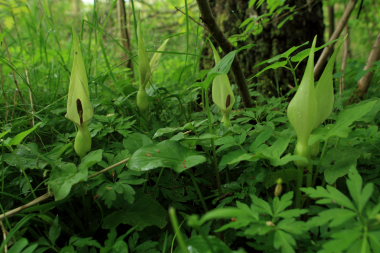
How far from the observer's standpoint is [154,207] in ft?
2.10

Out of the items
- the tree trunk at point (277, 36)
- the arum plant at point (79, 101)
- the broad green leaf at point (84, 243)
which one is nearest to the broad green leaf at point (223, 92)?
the arum plant at point (79, 101)

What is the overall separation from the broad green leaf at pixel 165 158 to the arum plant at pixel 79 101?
0.18m

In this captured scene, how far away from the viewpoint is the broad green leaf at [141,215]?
612mm

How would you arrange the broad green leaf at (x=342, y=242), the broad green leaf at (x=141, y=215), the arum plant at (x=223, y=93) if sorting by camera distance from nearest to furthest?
1. the broad green leaf at (x=342, y=242)
2. the broad green leaf at (x=141, y=215)
3. the arum plant at (x=223, y=93)

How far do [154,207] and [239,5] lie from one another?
1306mm

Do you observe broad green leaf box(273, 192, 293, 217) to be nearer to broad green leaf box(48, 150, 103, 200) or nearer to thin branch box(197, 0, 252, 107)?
broad green leaf box(48, 150, 103, 200)

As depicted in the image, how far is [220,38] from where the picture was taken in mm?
900

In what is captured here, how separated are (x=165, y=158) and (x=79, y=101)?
0.87 feet

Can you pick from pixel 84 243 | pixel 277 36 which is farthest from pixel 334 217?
pixel 277 36

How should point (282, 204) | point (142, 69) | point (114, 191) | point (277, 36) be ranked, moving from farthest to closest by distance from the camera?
point (277, 36) → point (142, 69) → point (114, 191) → point (282, 204)

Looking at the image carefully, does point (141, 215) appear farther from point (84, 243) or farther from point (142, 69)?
point (142, 69)

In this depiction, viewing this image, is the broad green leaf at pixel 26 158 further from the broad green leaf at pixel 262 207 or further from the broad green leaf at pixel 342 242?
the broad green leaf at pixel 342 242

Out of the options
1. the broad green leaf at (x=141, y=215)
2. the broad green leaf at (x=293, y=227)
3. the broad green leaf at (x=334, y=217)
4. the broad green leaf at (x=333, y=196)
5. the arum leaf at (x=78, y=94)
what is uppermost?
the arum leaf at (x=78, y=94)

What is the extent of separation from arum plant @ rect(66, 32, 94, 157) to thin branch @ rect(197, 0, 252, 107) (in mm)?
366
